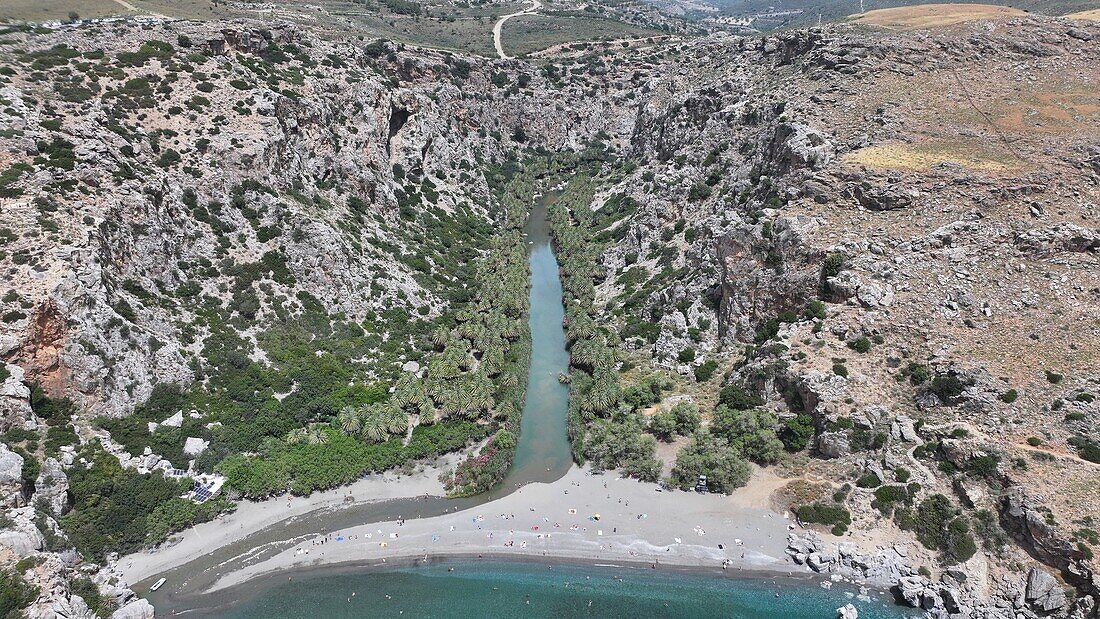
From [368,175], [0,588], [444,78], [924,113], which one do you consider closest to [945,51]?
[924,113]

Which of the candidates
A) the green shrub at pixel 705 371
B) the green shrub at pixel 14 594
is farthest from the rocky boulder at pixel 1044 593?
the green shrub at pixel 14 594

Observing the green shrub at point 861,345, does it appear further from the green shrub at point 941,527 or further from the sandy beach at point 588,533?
the sandy beach at point 588,533

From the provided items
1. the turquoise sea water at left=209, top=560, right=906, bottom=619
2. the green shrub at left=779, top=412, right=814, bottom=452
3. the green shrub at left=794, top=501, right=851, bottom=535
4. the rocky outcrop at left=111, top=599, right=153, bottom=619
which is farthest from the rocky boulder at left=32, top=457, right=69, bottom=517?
the green shrub at left=779, top=412, right=814, bottom=452

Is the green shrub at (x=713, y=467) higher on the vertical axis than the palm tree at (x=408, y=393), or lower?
lower

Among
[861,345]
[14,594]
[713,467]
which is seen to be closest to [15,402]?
[14,594]

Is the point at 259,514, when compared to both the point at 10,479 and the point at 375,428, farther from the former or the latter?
the point at 10,479
